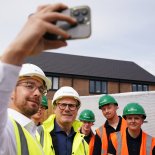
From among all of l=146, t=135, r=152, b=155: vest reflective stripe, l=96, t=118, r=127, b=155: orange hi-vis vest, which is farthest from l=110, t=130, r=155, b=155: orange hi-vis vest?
l=96, t=118, r=127, b=155: orange hi-vis vest

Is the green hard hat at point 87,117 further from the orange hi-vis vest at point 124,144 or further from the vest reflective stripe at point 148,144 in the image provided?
the vest reflective stripe at point 148,144

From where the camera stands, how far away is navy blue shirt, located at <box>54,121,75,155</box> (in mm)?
4516

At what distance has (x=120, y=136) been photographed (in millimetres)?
5914

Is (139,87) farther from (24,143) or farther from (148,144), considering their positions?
(24,143)

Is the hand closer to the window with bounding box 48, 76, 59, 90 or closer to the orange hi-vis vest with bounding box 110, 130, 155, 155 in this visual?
the orange hi-vis vest with bounding box 110, 130, 155, 155

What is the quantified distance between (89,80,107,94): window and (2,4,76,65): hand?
38227 mm

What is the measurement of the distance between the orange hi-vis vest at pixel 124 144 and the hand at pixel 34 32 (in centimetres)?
A: 449

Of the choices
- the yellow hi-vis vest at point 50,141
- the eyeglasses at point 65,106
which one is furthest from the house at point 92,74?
the yellow hi-vis vest at point 50,141

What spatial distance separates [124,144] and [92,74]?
35.6 metres

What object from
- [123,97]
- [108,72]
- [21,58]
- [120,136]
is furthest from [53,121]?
[108,72]

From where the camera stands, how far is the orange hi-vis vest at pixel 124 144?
224 inches

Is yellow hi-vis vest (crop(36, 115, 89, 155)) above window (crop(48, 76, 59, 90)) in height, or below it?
below

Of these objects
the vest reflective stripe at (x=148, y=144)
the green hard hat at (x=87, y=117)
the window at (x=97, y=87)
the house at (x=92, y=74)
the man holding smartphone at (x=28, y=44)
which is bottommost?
the vest reflective stripe at (x=148, y=144)

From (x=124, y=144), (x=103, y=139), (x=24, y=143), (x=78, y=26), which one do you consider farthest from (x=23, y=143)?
(x=103, y=139)
